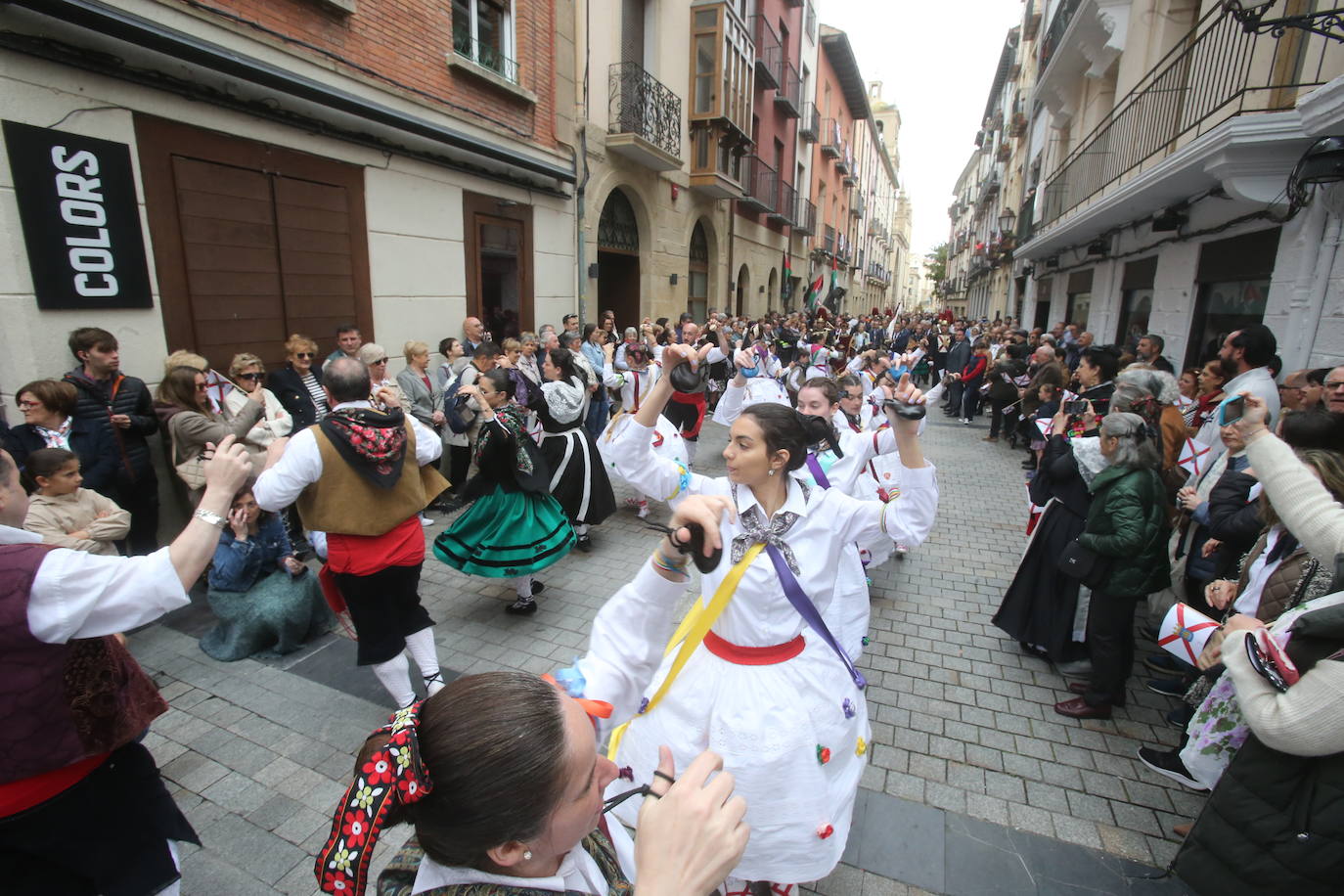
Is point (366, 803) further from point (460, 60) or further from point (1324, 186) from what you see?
point (460, 60)

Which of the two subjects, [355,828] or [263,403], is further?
[263,403]

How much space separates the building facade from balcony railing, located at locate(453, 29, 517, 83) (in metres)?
0.03

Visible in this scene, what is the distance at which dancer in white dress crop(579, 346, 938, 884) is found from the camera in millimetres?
2041

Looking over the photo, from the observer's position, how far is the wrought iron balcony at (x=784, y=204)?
74.4 ft

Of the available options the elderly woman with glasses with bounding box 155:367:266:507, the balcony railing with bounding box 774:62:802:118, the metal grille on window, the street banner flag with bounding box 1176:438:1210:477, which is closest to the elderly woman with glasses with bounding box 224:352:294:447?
the elderly woman with glasses with bounding box 155:367:266:507

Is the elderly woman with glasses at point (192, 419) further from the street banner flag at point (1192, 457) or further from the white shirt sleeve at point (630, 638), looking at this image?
the street banner flag at point (1192, 457)

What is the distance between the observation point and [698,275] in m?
18.0

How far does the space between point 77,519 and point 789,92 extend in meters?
24.8

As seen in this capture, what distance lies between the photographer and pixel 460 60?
8.15m

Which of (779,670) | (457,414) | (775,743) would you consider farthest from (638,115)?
(775,743)

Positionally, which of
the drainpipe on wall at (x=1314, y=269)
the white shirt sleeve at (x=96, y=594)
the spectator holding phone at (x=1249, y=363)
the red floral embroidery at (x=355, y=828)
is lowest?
the red floral embroidery at (x=355, y=828)

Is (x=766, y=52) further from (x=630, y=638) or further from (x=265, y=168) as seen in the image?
(x=630, y=638)

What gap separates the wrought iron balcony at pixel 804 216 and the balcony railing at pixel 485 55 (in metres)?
17.3

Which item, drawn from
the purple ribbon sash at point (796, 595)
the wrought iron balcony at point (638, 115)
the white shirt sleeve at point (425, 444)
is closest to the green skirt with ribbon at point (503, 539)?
the white shirt sleeve at point (425, 444)
